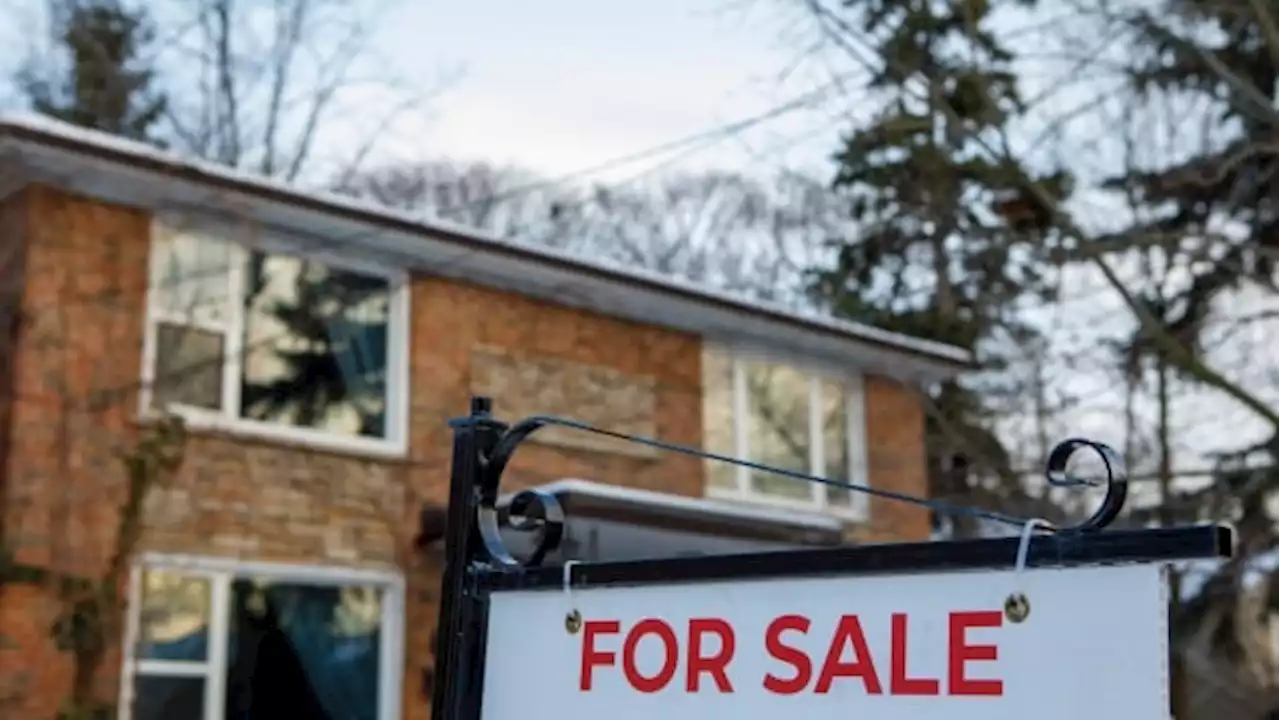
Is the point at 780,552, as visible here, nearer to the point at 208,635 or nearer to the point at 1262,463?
the point at 208,635

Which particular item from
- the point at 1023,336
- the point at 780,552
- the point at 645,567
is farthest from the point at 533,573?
the point at 1023,336

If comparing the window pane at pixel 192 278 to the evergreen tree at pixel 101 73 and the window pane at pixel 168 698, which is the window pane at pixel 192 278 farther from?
the evergreen tree at pixel 101 73

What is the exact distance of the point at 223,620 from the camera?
1033 cm

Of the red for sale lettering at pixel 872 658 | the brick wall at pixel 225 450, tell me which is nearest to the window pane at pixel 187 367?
the brick wall at pixel 225 450

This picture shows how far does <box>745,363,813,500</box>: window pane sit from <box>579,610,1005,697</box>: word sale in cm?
1158

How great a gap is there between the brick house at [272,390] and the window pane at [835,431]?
3.86 ft

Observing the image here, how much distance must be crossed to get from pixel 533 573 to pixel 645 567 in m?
0.26

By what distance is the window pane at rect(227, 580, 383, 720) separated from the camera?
1035cm

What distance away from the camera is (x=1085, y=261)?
13617 mm

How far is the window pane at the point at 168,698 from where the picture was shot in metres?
9.84

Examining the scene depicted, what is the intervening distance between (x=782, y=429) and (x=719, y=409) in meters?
0.84

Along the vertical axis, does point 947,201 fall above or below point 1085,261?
above

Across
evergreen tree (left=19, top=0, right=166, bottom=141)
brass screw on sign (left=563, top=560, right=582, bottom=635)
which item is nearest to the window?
brass screw on sign (left=563, top=560, right=582, bottom=635)

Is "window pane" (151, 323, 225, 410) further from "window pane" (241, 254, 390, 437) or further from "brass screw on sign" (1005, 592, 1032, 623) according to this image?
"brass screw on sign" (1005, 592, 1032, 623)
